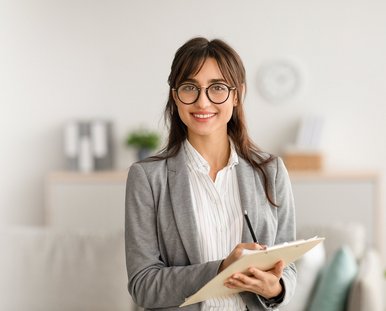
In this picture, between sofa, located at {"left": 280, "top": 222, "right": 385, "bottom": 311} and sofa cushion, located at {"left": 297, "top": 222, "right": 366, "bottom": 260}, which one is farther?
sofa cushion, located at {"left": 297, "top": 222, "right": 366, "bottom": 260}

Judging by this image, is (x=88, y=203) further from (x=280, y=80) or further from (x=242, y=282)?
(x=242, y=282)

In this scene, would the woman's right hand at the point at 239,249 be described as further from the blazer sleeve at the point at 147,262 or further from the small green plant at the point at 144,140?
the small green plant at the point at 144,140

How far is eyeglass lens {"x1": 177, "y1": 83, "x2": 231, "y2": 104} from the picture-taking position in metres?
1.43

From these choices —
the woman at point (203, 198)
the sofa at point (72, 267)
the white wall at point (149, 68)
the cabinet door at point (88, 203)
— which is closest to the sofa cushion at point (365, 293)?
the sofa at point (72, 267)

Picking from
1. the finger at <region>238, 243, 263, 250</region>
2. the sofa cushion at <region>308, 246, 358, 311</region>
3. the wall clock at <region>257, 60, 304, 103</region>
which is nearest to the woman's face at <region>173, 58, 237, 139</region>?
the finger at <region>238, 243, 263, 250</region>

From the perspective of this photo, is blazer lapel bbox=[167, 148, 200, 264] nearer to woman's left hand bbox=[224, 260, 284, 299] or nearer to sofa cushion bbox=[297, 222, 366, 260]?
woman's left hand bbox=[224, 260, 284, 299]

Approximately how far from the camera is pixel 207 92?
4.71 feet

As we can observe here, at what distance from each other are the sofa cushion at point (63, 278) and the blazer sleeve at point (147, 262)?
76.5 inches

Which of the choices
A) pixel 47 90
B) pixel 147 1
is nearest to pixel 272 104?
pixel 147 1

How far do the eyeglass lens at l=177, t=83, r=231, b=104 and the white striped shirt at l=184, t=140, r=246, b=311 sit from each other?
144mm

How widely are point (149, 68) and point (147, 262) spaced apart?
376 centimetres

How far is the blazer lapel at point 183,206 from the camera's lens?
4.78 ft

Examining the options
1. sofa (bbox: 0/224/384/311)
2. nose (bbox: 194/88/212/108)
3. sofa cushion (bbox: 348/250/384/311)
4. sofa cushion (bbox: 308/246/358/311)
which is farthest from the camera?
sofa (bbox: 0/224/384/311)

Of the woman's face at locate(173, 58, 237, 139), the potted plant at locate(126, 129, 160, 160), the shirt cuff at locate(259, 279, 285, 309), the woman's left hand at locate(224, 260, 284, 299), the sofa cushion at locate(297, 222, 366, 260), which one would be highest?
the woman's face at locate(173, 58, 237, 139)
